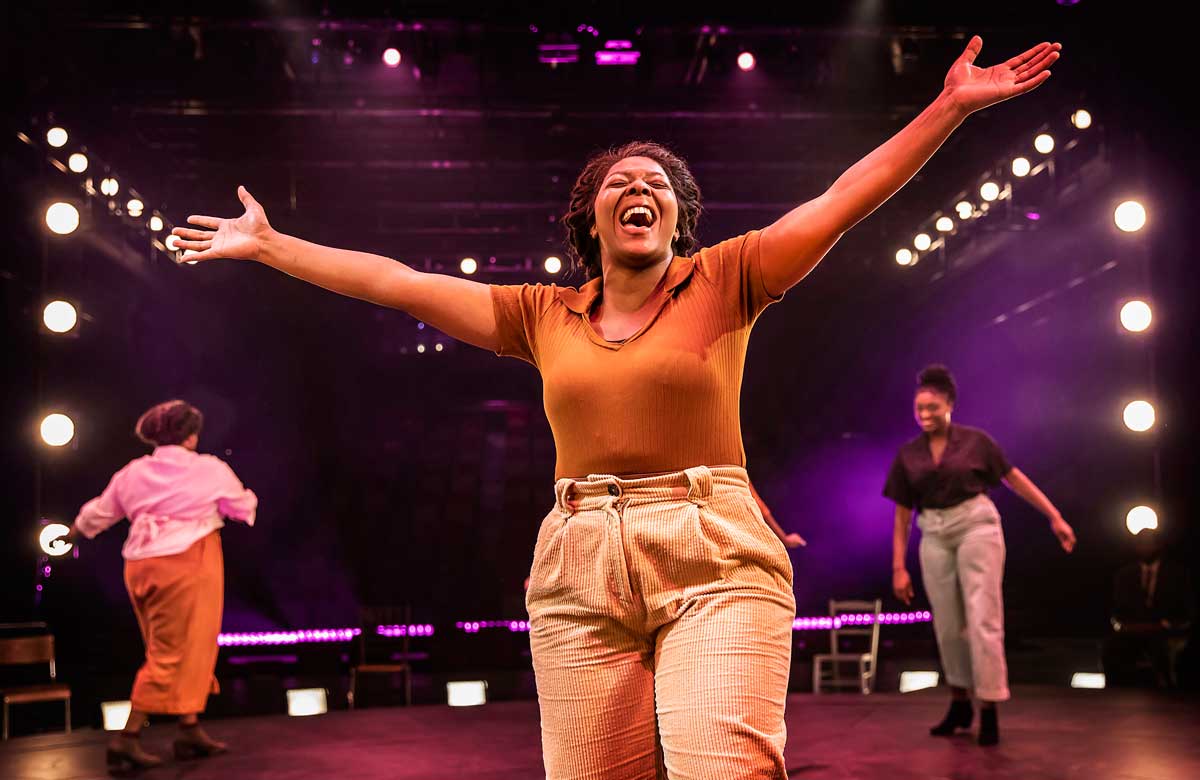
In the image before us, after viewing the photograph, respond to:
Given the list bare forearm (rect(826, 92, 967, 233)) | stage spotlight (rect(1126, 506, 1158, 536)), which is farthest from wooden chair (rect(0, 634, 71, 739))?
stage spotlight (rect(1126, 506, 1158, 536))

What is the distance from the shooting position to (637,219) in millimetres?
1904

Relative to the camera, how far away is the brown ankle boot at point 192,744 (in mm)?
4648

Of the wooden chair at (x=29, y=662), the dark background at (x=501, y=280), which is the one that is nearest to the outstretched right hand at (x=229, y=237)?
the wooden chair at (x=29, y=662)

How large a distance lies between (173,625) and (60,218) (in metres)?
3.94

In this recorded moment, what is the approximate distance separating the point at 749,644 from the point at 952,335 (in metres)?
11.7

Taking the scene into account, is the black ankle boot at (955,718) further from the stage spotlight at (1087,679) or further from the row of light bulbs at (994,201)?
the row of light bulbs at (994,201)

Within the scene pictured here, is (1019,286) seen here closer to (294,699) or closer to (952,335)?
(952,335)

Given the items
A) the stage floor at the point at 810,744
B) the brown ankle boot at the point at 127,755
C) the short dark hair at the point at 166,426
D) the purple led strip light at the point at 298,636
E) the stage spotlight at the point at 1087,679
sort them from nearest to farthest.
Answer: the stage floor at the point at 810,744
the brown ankle boot at the point at 127,755
the short dark hair at the point at 166,426
the stage spotlight at the point at 1087,679
the purple led strip light at the point at 298,636

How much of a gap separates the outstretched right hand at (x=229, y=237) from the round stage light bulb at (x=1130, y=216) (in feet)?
23.6

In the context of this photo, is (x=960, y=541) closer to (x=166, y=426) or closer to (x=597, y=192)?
(x=597, y=192)

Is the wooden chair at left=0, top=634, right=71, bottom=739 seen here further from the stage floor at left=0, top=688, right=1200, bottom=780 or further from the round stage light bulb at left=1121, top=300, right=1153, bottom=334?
the round stage light bulb at left=1121, top=300, right=1153, bottom=334

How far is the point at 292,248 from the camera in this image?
6.84 ft

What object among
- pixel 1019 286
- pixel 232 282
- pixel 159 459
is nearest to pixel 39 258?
pixel 159 459

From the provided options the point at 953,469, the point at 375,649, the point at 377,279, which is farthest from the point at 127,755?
the point at 375,649
